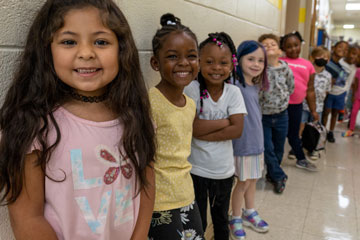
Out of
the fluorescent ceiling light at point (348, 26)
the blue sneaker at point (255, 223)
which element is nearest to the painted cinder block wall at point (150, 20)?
the blue sneaker at point (255, 223)

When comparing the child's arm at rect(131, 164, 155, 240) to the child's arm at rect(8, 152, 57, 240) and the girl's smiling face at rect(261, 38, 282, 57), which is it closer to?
the child's arm at rect(8, 152, 57, 240)

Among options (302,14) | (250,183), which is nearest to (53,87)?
(250,183)

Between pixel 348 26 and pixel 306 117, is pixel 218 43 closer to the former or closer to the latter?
pixel 306 117

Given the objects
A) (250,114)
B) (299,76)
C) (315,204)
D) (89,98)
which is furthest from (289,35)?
(89,98)

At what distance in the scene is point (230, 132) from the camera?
1.55 meters

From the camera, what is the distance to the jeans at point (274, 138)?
8.72 feet

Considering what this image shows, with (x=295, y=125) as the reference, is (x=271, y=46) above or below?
above

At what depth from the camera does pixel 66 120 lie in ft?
2.62

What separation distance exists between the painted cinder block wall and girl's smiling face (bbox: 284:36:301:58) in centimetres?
28

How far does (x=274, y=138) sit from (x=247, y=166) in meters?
0.93

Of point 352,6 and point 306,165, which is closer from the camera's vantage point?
point 306,165

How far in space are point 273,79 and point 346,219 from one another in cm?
131

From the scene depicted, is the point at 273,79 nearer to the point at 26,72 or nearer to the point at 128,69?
the point at 128,69

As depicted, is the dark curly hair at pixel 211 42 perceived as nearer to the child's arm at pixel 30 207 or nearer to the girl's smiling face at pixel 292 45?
the child's arm at pixel 30 207
